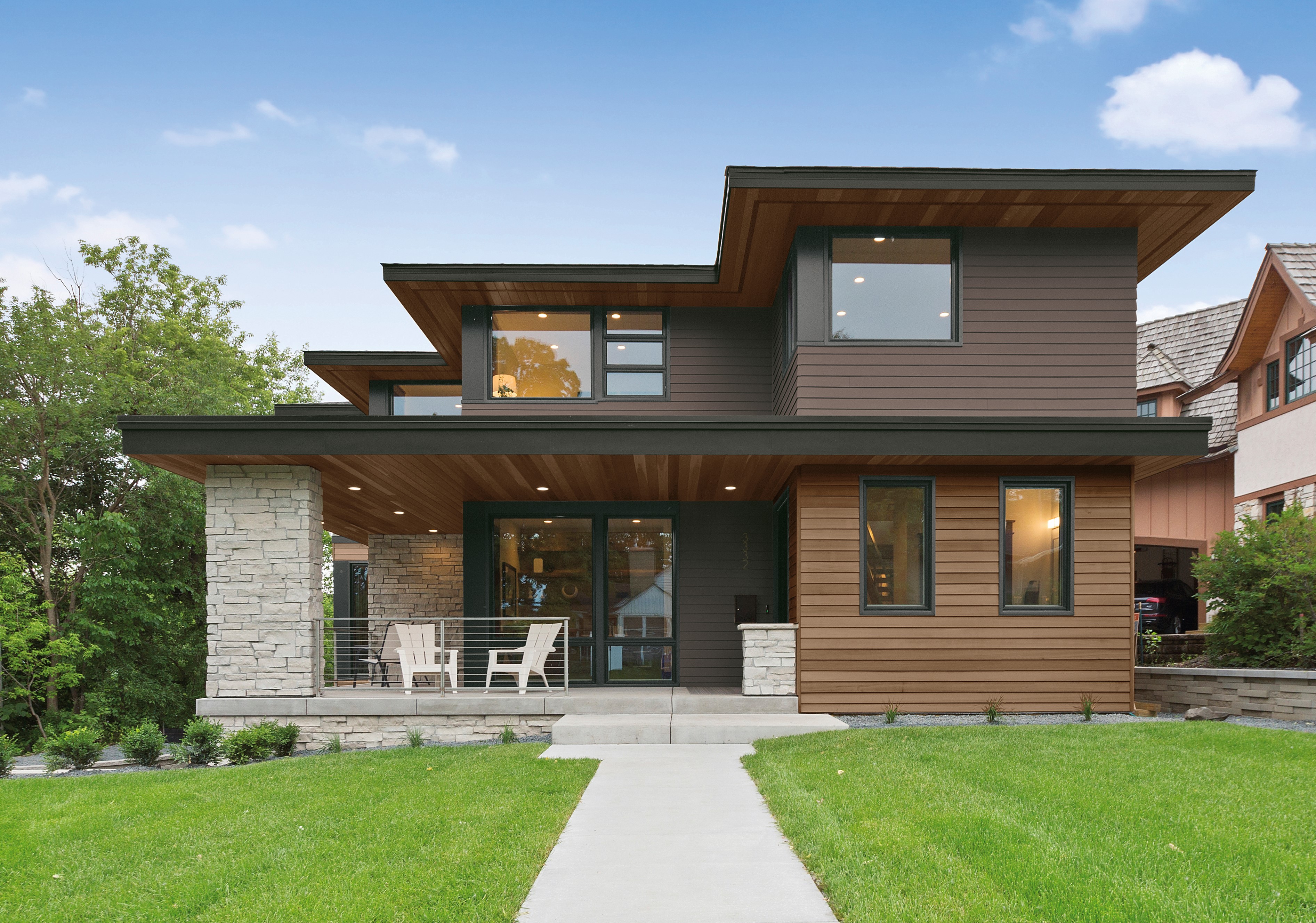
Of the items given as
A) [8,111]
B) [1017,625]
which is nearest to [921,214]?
[1017,625]

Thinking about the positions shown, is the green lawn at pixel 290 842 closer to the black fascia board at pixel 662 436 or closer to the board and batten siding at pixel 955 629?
the black fascia board at pixel 662 436

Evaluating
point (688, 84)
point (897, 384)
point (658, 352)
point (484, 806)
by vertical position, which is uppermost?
point (688, 84)

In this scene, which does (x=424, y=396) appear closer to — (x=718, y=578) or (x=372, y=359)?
(x=372, y=359)

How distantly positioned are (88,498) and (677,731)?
1421 cm

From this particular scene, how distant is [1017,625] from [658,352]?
5768mm

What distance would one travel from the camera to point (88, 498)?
15.9 m

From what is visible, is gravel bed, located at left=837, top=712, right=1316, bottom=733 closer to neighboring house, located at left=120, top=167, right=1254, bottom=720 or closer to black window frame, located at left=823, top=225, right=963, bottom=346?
neighboring house, located at left=120, top=167, right=1254, bottom=720

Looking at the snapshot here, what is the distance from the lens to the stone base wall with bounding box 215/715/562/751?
866cm

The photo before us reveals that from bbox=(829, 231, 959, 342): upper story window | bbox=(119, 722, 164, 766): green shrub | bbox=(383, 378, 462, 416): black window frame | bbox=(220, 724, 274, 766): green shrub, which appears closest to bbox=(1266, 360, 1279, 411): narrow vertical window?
bbox=(829, 231, 959, 342): upper story window

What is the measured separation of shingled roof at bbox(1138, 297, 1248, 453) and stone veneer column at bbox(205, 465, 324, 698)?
56.4ft

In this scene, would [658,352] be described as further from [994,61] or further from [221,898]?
[994,61]

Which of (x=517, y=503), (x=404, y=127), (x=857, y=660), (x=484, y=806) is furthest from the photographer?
(x=404, y=127)

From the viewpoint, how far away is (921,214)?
30.2 ft

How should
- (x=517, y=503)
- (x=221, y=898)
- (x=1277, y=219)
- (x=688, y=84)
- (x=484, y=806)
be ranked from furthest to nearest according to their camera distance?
(x=1277, y=219) → (x=688, y=84) → (x=517, y=503) → (x=484, y=806) → (x=221, y=898)
